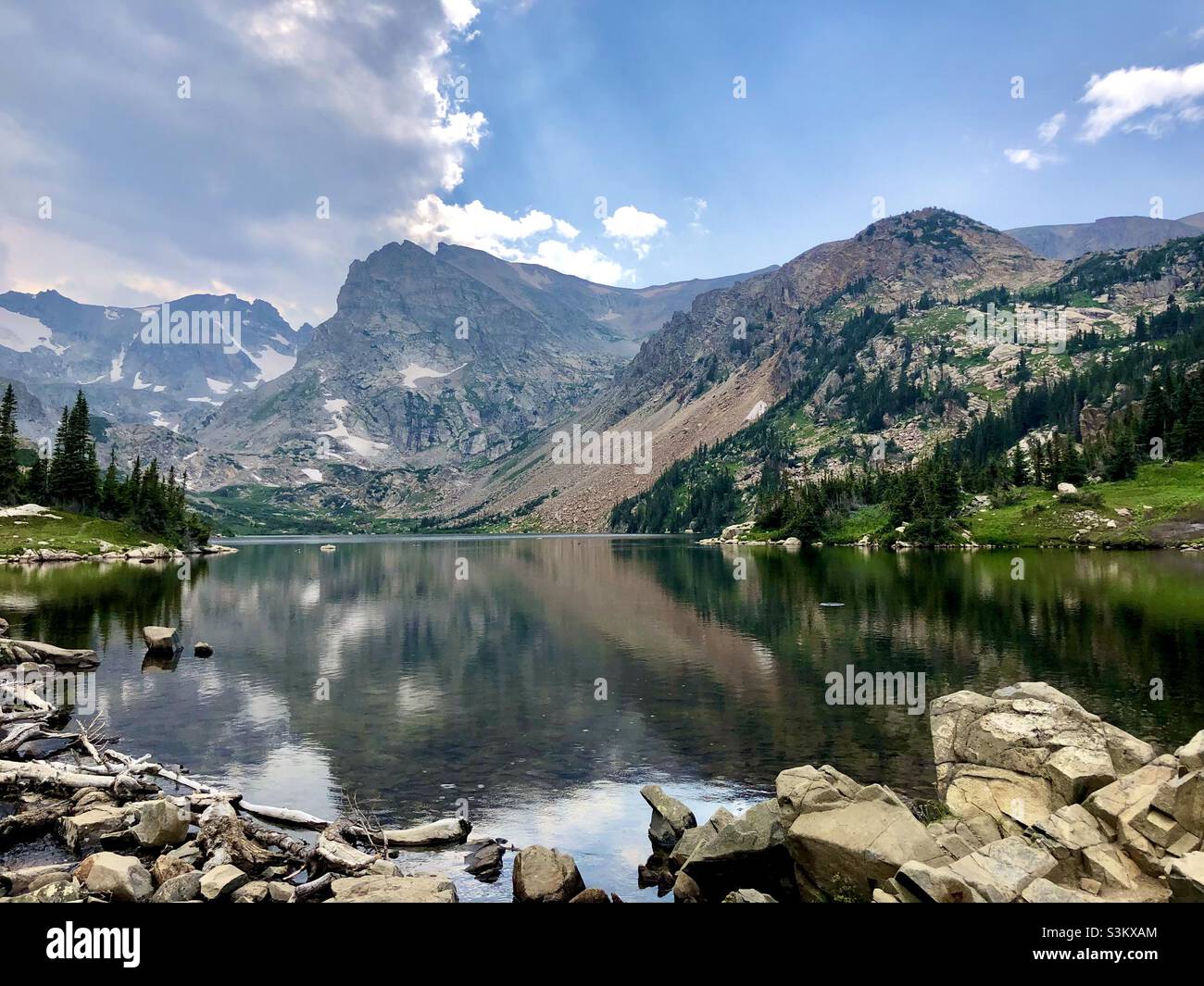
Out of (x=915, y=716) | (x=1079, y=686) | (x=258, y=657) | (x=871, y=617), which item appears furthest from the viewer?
(x=871, y=617)

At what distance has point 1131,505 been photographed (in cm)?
13450

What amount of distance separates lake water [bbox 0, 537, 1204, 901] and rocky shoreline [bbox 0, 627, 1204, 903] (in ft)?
6.06

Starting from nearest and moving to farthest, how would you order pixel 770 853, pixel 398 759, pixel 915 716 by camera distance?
1. pixel 770 853
2. pixel 398 759
3. pixel 915 716

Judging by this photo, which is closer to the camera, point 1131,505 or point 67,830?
Result: point 67,830

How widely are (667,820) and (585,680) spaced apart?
76.2 ft

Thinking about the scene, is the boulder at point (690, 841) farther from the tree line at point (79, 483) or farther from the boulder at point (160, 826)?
the tree line at point (79, 483)

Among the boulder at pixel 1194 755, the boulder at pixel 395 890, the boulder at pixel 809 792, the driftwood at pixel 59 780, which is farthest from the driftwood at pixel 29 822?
the boulder at pixel 1194 755

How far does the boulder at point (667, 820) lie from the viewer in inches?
853

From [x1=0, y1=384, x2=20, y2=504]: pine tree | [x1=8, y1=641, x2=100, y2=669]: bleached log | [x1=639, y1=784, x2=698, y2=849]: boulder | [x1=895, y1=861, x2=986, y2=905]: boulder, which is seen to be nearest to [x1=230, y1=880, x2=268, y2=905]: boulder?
[x1=639, y1=784, x2=698, y2=849]: boulder

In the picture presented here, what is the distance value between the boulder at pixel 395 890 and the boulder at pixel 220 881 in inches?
98.7
